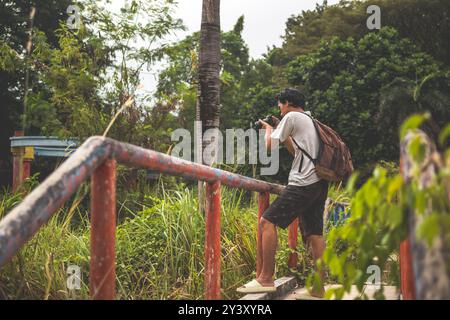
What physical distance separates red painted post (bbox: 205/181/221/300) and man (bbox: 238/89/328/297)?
817 mm

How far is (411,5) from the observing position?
22062 mm

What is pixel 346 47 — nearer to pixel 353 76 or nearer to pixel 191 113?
pixel 353 76

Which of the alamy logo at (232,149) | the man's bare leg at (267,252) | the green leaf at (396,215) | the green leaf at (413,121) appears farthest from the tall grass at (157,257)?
the green leaf at (413,121)

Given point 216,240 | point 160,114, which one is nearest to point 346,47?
point 160,114

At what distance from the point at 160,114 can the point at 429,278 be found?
8.62 m

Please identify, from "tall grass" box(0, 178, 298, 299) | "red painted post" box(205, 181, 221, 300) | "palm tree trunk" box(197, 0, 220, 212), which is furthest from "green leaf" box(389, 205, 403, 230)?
"palm tree trunk" box(197, 0, 220, 212)

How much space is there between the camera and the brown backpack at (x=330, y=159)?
13.5 feet

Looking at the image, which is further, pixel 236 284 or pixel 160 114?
pixel 160 114

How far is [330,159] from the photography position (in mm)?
4160

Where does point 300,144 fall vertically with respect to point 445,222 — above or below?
above

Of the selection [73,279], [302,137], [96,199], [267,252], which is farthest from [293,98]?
[96,199]

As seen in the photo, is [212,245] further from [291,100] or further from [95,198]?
[291,100]

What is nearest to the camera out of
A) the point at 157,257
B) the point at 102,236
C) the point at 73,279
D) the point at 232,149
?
the point at 102,236

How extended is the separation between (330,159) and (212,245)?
1396 mm
